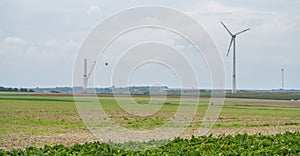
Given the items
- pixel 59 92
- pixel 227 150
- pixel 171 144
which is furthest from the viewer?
pixel 59 92

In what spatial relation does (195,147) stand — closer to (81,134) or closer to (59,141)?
(59,141)

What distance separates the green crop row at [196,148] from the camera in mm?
13320

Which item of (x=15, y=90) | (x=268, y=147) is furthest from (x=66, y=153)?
(x=15, y=90)

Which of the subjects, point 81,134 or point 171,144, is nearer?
point 171,144

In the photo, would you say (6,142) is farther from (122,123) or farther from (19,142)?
(122,123)

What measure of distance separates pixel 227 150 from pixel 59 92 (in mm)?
104837

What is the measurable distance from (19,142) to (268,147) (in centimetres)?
1094

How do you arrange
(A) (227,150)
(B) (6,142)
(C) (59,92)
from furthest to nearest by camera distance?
(C) (59,92), (B) (6,142), (A) (227,150)

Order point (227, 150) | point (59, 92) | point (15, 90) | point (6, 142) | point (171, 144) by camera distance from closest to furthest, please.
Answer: point (227, 150)
point (171, 144)
point (6, 142)
point (59, 92)
point (15, 90)

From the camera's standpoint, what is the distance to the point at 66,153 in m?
12.9

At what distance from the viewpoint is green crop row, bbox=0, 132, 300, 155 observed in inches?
524

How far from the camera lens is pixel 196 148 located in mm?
14602

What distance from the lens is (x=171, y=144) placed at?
15.7 m

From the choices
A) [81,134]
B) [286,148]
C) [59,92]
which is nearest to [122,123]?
[81,134]
